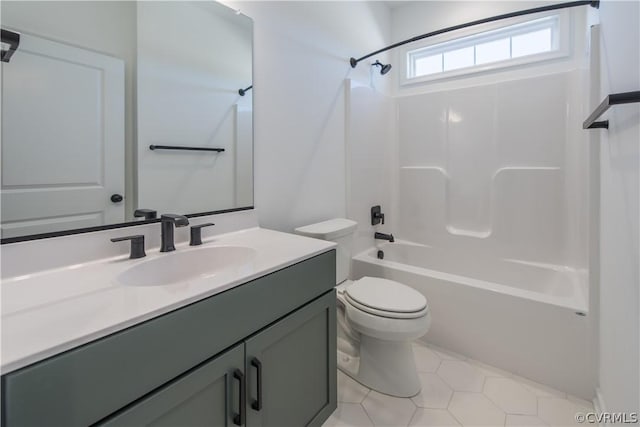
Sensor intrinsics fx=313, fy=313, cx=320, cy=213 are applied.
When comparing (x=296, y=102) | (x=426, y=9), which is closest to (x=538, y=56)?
(x=426, y=9)

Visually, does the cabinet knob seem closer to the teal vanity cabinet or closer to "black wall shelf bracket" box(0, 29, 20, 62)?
the teal vanity cabinet

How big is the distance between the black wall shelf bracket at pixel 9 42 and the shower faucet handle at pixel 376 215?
85.9 inches

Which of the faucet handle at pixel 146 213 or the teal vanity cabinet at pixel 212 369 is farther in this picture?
the faucet handle at pixel 146 213

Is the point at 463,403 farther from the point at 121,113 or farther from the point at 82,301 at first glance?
the point at 121,113

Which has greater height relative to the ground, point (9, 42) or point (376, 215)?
point (9, 42)

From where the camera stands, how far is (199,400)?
0.81 metres

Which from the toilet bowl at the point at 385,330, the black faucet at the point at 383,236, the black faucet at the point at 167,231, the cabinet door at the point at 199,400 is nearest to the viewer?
the cabinet door at the point at 199,400

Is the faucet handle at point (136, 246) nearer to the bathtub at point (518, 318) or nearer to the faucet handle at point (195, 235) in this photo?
the faucet handle at point (195, 235)

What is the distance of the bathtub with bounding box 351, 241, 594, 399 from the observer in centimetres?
157

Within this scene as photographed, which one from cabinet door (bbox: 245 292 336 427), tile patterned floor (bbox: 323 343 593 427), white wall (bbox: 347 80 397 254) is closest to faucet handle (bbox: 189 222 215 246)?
cabinet door (bbox: 245 292 336 427)

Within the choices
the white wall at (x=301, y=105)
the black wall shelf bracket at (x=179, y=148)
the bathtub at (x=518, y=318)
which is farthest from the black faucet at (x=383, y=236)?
the black wall shelf bracket at (x=179, y=148)

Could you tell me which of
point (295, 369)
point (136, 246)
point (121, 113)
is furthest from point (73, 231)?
point (295, 369)

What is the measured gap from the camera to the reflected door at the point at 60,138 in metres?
0.89

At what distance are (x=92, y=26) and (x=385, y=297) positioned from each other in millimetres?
1606
